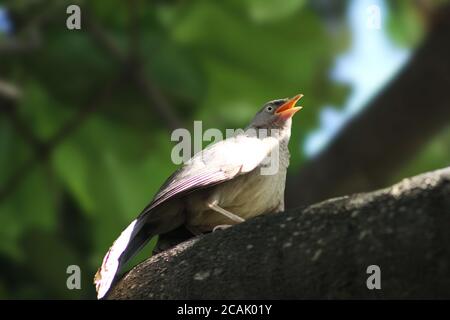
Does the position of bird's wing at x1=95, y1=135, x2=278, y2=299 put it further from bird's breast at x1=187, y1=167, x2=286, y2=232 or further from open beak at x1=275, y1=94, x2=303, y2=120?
open beak at x1=275, y1=94, x2=303, y2=120

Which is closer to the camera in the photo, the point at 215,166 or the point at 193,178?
the point at 193,178

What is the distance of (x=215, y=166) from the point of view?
412 centimetres

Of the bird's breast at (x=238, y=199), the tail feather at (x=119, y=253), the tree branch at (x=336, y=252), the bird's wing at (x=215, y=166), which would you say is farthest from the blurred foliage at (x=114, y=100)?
the tree branch at (x=336, y=252)

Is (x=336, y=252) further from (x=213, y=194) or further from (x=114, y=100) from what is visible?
(x=114, y=100)

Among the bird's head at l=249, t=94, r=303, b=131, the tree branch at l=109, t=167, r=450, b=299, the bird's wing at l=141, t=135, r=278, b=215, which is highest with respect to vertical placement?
the bird's head at l=249, t=94, r=303, b=131

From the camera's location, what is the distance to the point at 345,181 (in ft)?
21.0

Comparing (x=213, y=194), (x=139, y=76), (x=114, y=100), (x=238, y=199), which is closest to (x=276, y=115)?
(x=238, y=199)

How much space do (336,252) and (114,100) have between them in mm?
3470

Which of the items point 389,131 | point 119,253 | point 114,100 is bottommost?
point 119,253

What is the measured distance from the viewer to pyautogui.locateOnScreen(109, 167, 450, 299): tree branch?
2580 millimetres

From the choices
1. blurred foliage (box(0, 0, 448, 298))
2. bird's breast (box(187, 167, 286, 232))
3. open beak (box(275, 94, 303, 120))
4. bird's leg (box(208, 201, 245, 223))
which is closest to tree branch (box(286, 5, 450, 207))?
blurred foliage (box(0, 0, 448, 298))

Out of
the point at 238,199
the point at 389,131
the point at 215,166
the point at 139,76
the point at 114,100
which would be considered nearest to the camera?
the point at 215,166

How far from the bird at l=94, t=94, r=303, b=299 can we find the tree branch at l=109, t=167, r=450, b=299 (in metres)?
0.74
